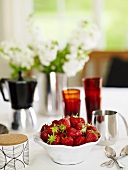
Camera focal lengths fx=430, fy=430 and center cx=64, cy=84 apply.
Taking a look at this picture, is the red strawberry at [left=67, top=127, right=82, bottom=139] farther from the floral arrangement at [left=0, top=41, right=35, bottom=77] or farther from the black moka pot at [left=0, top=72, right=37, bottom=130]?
the floral arrangement at [left=0, top=41, right=35, bottom=77]

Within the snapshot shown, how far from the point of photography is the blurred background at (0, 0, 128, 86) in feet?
12.9

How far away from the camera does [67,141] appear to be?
1355 millimetres

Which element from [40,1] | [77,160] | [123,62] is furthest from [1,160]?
[40,1]

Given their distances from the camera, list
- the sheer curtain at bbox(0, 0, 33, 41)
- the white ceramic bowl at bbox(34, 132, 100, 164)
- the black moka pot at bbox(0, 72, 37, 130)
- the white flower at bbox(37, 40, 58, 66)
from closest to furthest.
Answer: the white ceramic bowl at bbox(34, 132, 100, 164), the black moka pot at bbox(0, 72, 37, 130), the white flower at bbox(37, 40, 58, 66), the sheer curtain at bbox(0, 0, 33, 41)

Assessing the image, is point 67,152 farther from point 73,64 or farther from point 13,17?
point 13,17

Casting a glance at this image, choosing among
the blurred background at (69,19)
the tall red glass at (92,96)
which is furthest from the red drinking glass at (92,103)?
the blurred background at (69,19)

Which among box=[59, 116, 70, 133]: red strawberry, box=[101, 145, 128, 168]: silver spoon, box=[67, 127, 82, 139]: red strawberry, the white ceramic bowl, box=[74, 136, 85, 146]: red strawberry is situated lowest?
box=[101, 145, 128, 168]: silver spoon

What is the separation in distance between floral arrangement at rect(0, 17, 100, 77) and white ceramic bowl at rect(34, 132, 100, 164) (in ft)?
2.01

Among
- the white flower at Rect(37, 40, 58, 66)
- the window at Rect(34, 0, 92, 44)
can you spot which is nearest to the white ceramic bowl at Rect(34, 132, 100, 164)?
the white flower at Rect(37, 40, 58, 66)

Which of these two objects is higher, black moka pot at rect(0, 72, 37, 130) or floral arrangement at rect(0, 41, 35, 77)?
floral arrangement at rect(0, 41, 35, 77)

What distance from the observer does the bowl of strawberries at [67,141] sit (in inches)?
53.5

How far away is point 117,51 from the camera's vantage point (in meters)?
3.92

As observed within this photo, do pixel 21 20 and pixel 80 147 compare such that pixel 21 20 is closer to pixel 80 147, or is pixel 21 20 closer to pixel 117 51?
pixel 117 51

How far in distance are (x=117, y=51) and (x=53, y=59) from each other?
2.06 m
